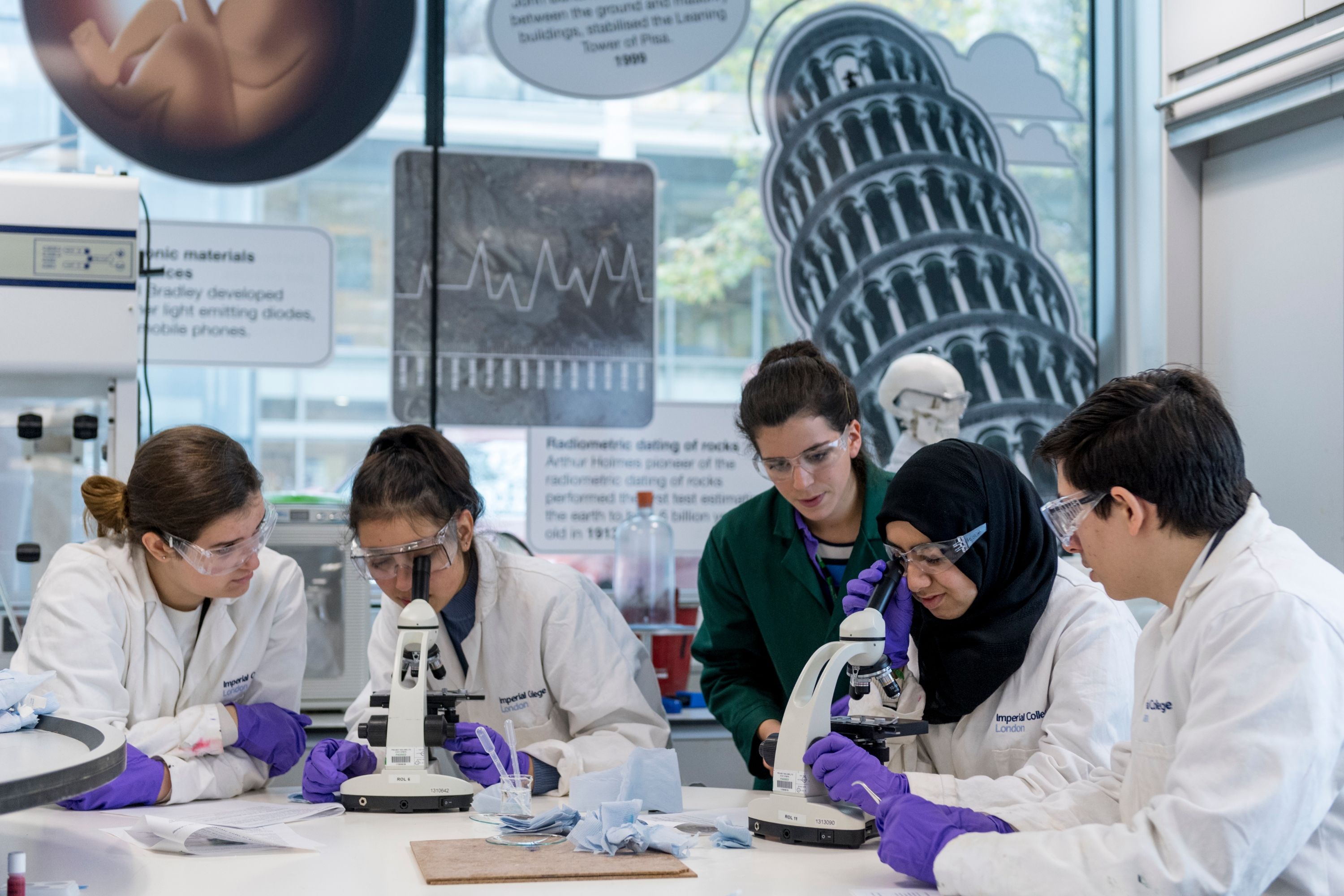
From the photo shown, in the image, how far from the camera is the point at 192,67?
3.45 meters

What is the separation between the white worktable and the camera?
1.48 m

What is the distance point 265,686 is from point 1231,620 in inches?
69.1

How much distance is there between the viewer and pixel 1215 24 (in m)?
3.38

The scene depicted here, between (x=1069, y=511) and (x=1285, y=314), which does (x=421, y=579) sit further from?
(x=1285, y=314)

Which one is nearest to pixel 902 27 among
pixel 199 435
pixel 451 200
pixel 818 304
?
pixel 818 304

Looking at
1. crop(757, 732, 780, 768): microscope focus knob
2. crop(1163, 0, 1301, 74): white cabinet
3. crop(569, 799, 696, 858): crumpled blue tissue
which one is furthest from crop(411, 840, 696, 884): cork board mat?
crop(1163, 0, 1301, 74): white cabinet

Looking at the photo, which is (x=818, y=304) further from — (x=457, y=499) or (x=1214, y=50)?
(x=457, y=499)

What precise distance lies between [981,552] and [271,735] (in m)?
1.32

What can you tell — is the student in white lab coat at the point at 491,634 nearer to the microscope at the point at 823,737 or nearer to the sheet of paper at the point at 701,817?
the sheet of paper at the point at 701,817

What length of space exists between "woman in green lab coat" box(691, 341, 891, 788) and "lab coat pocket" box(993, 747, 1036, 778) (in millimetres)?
442

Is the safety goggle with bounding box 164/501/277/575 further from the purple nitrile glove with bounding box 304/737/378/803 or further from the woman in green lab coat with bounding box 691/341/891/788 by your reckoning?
the woman in green lab coat with bounding box 691/341/891/788

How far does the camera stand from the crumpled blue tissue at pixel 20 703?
1640mm

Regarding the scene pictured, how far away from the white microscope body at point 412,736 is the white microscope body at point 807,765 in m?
0.53

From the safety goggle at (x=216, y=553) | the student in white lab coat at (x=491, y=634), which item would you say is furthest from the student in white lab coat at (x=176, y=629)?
the student in white lab coat at (x=491, y=634)
